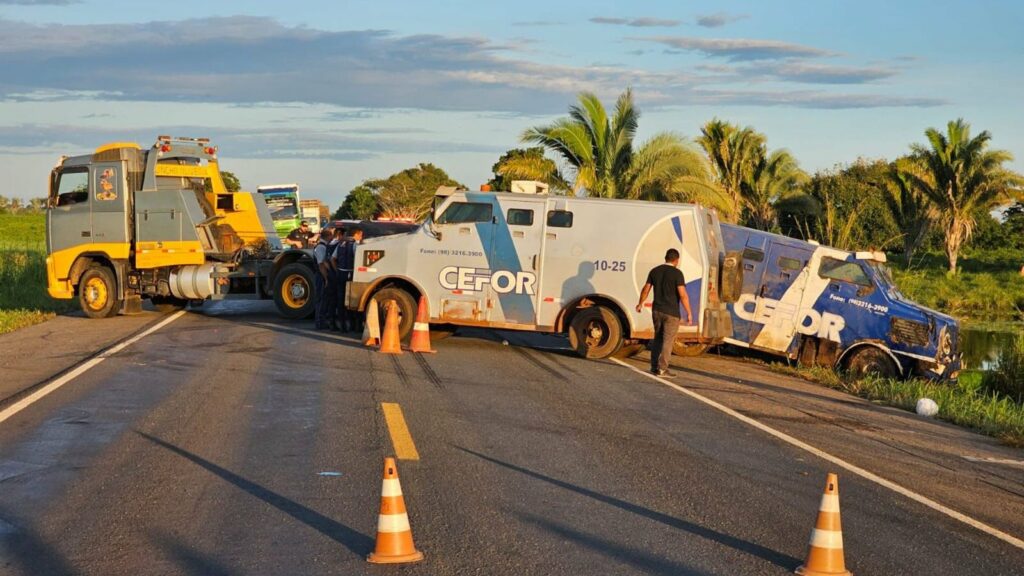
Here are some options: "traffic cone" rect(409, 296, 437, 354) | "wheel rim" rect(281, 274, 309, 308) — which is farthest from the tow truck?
"traffic cone" rect(409, 296, 437, 354)

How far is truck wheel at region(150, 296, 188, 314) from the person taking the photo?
2583 centimetres

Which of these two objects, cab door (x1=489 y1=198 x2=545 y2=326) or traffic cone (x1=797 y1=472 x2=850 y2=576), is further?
cab door (x1=489 y1=198 x2=545 y2=326)

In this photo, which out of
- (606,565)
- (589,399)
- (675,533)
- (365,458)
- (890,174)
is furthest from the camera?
(890,174)

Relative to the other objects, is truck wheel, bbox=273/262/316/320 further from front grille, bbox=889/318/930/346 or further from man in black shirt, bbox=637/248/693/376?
front grille, bbox=889/318/930/346

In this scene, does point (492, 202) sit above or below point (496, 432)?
above

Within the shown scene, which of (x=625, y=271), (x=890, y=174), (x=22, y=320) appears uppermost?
(x=890, y=174)

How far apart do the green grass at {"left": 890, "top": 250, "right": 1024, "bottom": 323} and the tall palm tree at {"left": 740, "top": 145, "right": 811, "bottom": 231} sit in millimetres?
5402

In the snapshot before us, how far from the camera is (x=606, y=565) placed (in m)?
7.05

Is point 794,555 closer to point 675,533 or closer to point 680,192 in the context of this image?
point 675,533

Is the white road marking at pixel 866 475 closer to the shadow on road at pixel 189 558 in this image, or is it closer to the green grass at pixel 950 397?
the green grass at pixel 950 397

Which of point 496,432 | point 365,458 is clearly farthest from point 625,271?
point 365,458

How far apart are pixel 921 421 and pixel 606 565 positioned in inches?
326

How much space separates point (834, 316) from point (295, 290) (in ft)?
32.1

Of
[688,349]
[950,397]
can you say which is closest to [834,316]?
[688,349]
